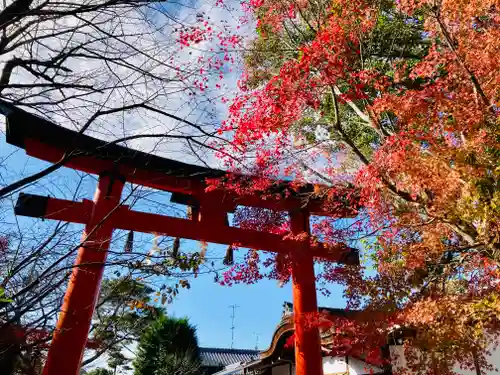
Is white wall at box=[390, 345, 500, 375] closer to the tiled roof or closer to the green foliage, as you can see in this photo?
the green foliage

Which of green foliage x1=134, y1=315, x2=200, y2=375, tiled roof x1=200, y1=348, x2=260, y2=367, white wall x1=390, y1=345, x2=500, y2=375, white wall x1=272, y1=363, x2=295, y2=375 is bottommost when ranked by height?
white wall x1=390, y1=345, x2=500, y2=375

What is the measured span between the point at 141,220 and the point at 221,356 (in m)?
31.0

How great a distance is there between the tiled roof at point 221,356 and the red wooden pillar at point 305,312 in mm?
25711

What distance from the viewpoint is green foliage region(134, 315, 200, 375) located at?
1947 cm

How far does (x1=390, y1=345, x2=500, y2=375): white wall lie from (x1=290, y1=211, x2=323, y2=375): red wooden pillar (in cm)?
160

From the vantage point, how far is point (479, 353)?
717cm

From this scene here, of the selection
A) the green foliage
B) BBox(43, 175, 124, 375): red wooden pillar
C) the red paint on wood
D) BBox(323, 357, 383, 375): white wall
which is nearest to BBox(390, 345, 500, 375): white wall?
BBox(323, 357, 383, 375): white wall

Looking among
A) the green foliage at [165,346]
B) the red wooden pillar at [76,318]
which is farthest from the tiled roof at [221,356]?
the red wooden pillar at [76,318]

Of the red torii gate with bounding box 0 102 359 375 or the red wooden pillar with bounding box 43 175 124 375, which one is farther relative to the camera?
the red torii gate with bounding box 0 102 359 375

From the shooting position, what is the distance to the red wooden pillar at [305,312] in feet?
27.8

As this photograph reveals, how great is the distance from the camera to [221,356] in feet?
116

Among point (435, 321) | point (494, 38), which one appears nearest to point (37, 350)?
point (435, 321)

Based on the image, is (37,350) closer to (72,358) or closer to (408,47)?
(72,358)

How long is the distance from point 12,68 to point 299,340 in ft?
26.7
